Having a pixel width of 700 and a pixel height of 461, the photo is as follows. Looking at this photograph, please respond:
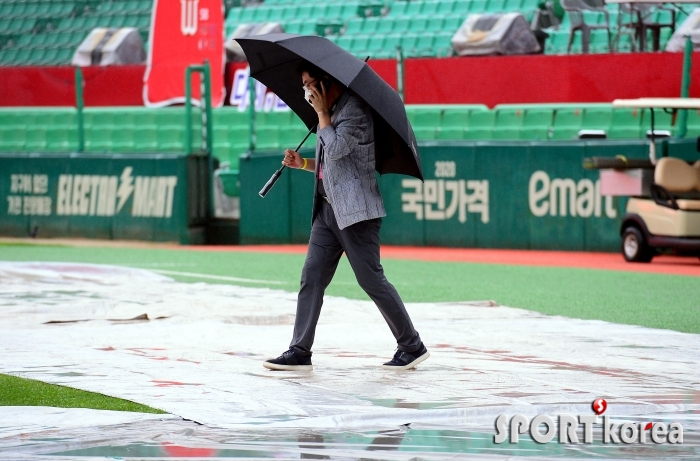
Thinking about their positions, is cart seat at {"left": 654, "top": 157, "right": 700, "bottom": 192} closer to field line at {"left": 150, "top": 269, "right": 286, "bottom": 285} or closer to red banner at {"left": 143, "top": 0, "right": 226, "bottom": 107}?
field line at {"left": 150, "top": 269, "right": 286, "bottom": 285}

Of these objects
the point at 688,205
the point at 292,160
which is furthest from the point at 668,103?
the point at 292,160

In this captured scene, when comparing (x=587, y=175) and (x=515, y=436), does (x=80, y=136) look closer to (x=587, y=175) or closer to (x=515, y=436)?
(x=587, y=175)

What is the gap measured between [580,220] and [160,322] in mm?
9549

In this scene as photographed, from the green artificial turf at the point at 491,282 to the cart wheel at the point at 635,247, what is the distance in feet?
4.72

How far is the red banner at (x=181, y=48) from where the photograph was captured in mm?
25594

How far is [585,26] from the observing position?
72.3ft

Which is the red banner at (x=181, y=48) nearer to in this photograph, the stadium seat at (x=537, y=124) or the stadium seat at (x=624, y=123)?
the stadium seat at (x=537, y=124)

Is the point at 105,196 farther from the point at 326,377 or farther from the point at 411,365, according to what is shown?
the point at 326,377

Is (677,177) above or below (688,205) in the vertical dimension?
above

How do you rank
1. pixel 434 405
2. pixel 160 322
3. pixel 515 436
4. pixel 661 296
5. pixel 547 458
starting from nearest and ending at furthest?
pixel 547 458 → pixel 515 436 → pixel 434 405 → pixel 160 322 → pixel 661 296

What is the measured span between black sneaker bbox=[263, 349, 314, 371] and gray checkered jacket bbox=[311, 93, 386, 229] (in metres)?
0.80

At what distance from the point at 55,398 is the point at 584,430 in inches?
97.6

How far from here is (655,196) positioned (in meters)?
15.9

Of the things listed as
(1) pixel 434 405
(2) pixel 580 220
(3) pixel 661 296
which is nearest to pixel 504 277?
(3) pixel 661 296
